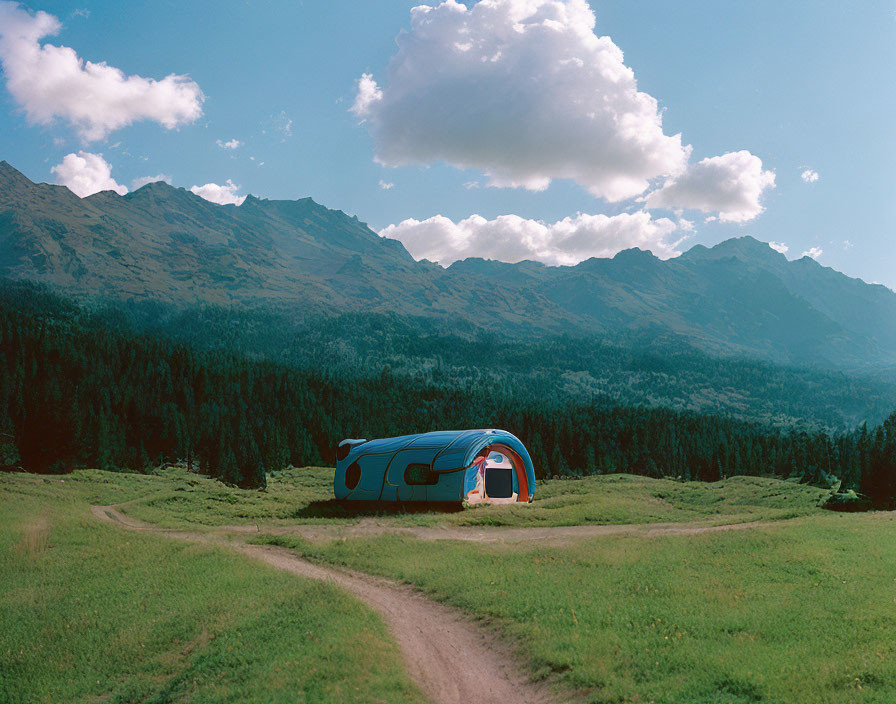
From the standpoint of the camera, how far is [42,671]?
16.8 meters

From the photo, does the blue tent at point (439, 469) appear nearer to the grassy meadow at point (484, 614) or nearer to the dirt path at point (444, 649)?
the grassy meadow at point (484, 614)

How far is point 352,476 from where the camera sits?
159 ft

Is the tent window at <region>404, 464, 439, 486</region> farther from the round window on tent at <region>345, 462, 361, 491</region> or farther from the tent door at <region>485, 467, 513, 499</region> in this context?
the round window on tent at <region>345, 462, 361, 491</region>

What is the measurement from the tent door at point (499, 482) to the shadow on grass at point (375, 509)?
14.1 feet

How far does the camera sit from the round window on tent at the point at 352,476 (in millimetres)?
47875

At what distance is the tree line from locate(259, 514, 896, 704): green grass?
3638cm

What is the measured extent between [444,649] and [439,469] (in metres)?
27.4

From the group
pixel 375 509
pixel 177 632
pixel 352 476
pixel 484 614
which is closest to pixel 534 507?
pixel 375 509

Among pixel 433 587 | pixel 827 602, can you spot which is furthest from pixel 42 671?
pixel 827 602

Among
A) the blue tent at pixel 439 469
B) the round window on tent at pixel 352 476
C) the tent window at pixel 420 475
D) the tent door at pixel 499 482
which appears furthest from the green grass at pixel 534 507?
the tent window at pixel 420 475

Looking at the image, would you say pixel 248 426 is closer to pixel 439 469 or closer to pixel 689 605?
pixel 439 469

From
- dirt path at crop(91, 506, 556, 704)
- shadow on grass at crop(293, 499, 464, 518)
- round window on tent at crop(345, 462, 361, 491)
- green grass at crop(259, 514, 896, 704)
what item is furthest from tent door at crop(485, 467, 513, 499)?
dirt path at crop(91, 506, 556, 704)

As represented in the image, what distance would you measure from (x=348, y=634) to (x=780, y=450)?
14341cm

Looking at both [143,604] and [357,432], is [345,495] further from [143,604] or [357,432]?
[357,432]
